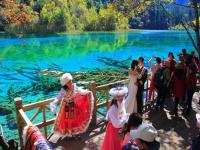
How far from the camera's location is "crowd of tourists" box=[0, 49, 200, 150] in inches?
125

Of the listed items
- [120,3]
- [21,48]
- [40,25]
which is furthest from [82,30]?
[120,3]

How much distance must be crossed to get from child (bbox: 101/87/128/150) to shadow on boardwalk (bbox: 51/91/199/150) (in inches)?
42.8

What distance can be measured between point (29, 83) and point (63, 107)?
43.6 feet

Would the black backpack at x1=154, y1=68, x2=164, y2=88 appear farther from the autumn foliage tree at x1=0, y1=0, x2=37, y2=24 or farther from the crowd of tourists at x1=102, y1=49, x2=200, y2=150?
the autumn foliage tree at x1=0, y1=0, x2=37, y2=24

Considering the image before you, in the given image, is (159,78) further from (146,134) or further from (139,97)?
(146,134)

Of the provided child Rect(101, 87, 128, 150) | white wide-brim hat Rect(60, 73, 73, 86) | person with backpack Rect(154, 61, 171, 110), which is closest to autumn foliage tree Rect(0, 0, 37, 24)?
white wide-brim hat Rect(60, 73, 73, 86)

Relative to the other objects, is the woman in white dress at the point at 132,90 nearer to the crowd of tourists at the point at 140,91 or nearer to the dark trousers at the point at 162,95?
the crowd of tourists at the point at 140,91

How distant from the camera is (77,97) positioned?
5801 millimetres

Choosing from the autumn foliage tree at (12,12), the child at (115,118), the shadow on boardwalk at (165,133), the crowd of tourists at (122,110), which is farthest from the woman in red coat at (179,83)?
the autumn foliage tree at (12,12)

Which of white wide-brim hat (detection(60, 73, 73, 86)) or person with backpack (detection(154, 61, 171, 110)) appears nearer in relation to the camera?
white wide-brim hat (detection(60, 73, 73, 86))

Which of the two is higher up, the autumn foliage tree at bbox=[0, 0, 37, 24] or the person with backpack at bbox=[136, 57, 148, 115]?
the autumn foliage tree at bbox=[0, 0, 37, 24]

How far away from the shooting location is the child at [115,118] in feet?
14.3

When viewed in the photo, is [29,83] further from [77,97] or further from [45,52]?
[45,52]

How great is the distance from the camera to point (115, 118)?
4359 mm
